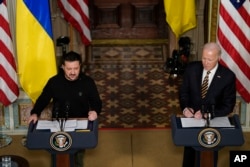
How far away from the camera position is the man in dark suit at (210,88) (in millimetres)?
5715

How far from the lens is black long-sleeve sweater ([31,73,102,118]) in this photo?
5.84 meters

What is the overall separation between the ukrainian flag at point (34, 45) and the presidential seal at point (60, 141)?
4.94 ft

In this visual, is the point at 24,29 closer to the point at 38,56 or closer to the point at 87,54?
the point at 38,56

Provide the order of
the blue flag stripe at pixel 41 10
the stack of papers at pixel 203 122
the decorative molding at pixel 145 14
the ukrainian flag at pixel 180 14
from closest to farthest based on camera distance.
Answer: the stack of papers at pixel 203 122
the blue flag stripe at pixel 41 10
the ukrainian flag at pixel 180 14
the decorative molding at pixel 145 14

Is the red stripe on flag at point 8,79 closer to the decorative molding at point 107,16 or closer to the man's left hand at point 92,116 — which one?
the man's left hand at point 92,116

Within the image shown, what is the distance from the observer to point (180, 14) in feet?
29.2

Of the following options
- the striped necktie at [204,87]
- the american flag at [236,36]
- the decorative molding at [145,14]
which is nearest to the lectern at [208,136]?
the striped necktie at [204,87]

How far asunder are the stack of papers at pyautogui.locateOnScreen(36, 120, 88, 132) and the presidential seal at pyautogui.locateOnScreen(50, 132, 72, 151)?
7cm

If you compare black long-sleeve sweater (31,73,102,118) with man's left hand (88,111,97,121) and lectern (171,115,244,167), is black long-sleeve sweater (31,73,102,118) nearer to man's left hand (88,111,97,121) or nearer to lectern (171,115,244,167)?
man's left hand (88,111,97,121)

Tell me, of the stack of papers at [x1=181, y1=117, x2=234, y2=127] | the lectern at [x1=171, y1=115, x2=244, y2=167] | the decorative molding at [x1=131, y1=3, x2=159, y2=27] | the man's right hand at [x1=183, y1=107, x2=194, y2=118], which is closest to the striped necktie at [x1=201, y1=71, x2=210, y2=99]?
the man's right hand at [x1=183, y1=107, x2=194, y2=118]

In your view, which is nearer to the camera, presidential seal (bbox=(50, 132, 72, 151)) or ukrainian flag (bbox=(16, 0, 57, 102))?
presidential seal (bbox=(50, 132, 72, 151))

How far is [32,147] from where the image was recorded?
5391 millimetres

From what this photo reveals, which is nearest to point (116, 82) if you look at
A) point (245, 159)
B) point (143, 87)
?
point (143, 87)

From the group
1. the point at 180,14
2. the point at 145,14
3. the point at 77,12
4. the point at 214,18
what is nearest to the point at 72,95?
the point at 214,18
